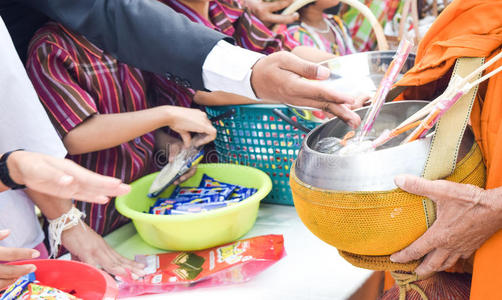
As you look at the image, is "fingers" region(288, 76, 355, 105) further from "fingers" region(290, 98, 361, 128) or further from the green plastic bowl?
the green plastic bowl

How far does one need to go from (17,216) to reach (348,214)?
0.67m

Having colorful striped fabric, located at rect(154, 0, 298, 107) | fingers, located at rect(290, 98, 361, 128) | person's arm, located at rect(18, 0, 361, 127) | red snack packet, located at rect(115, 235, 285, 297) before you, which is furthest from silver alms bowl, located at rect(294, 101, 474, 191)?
colorful striped fabric, located at rect(154, 0, 298, 107)

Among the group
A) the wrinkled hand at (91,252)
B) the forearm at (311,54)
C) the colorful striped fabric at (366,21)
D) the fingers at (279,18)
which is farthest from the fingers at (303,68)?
the colorful striped fabric at (366,21)

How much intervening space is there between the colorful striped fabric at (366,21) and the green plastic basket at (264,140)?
4.66ft

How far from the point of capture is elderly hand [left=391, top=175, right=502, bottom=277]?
641mm

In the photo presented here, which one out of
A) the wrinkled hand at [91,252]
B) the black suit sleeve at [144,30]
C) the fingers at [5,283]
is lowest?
the wrinkled hand at [91,252]

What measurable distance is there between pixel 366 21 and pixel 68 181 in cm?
227

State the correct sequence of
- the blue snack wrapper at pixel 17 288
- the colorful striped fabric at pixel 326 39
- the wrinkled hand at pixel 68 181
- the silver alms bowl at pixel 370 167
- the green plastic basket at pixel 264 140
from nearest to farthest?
the wrinkled hand at pixel 68 181, the silver alms bowl at pixel 370 167, the blue snack wrapper at pixel 17 288, the green plastic basket at pixel 264 140, the colorful striped fabric at pixel 326 39

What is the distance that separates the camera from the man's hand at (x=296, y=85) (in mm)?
800

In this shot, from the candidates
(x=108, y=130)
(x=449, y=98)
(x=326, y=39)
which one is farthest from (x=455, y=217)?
(x=326, y=39)

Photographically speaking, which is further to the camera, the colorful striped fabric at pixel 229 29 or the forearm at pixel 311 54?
the forearm at pixel 311 54

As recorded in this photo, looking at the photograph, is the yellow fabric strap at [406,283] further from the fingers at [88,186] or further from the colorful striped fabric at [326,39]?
the colorful striped fabric at [326,39]

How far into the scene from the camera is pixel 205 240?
3.52 feet

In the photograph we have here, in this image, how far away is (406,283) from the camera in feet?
2.57
